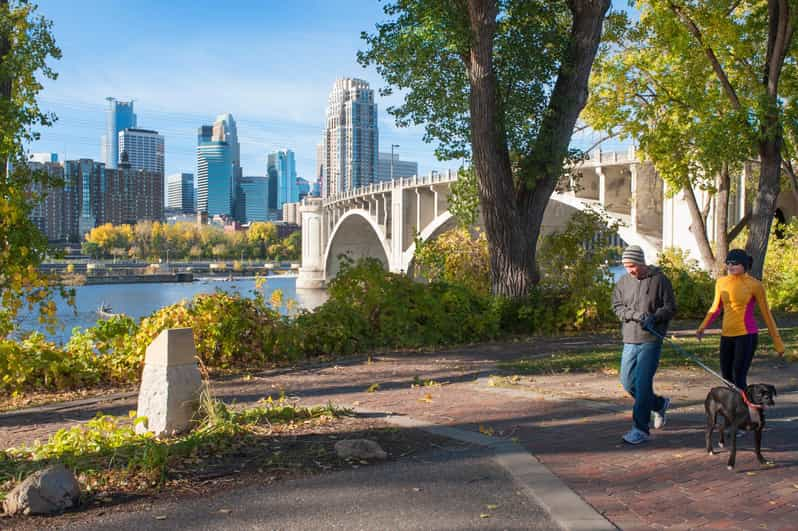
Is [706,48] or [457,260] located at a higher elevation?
[706,48]

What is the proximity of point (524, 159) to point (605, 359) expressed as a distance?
437 cm

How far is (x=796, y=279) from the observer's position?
55.7 ft

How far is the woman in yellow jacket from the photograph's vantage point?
555 centimetres

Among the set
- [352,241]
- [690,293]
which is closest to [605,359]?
[690,293]

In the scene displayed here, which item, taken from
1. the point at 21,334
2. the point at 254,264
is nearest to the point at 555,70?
the point at 21,334

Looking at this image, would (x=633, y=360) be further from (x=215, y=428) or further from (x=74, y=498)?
(x=74, y=498)

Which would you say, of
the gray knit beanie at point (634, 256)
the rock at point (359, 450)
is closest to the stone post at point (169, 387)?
the rock at point (359, 450)

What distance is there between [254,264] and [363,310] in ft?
346

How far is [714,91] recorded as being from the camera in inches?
643

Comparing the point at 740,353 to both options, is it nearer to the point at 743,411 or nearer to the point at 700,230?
the point at 743,411

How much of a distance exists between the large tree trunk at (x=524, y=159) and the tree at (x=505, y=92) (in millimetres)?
16

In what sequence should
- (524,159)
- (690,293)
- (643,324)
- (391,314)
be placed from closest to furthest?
(643,324) → (391,314) → (524,159) → (690,293)

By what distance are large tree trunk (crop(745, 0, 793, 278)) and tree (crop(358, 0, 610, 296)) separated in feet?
11.5

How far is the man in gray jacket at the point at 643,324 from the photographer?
190 inches
